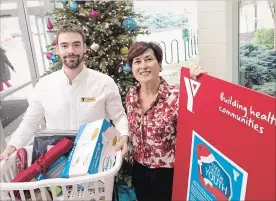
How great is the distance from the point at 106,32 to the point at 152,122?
149cm

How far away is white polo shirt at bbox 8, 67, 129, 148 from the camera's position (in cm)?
167

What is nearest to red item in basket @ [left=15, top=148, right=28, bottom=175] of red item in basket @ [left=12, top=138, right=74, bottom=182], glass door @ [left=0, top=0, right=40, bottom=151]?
red item in basket @ [left=12, top=138, right=74, bottom=182]

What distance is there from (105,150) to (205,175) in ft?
1.46

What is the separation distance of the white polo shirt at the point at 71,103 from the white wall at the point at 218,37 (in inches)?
85.3

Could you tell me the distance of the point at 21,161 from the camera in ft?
3.86

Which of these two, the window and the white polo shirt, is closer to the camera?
the white polo shirt

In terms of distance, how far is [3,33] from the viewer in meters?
4.09

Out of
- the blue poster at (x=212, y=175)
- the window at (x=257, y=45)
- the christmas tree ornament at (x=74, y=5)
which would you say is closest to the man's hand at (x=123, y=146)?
the blue poster at (x=212, y=175)

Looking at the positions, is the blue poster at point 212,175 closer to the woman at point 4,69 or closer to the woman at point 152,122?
the woman at point 152,122

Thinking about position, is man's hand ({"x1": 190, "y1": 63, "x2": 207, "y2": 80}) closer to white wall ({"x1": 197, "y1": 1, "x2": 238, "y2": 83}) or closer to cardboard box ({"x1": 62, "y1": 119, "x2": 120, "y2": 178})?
cardboard box ({"x1": 62, "y1": 119, "x2": 120, "y2": 178})

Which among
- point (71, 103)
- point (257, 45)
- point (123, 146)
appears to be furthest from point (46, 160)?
point (257, 45)

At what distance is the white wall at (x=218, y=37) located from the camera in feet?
11.0

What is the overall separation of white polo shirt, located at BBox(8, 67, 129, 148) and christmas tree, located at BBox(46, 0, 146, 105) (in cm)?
94

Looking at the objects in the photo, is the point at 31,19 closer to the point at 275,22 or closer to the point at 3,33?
the point at 3,33
